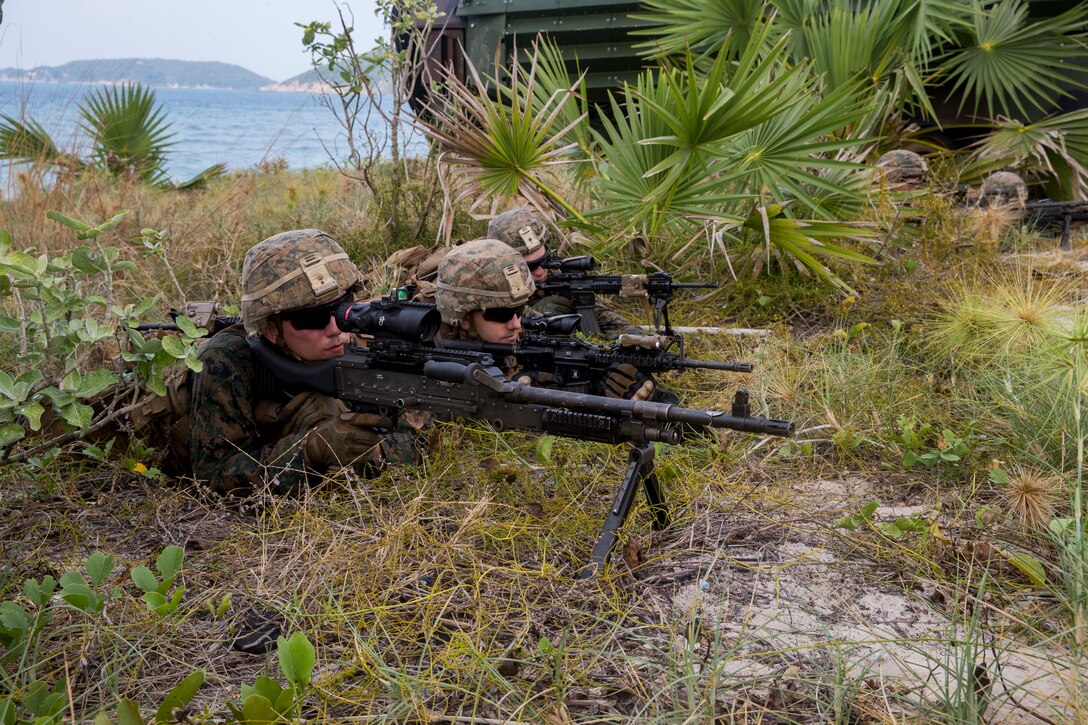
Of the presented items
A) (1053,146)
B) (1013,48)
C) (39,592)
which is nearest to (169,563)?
(39,592)

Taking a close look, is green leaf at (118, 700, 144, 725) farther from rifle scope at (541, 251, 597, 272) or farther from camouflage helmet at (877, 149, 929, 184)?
camouflage helmet at (877, 149, 929, 184)

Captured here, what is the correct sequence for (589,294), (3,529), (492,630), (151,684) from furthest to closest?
(589,294) < (3,529) < (492,630) < (151,684)

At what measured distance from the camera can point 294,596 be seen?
8.25 ft

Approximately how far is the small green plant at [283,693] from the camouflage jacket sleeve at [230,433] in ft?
5.30

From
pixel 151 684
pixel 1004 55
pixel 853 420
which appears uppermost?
pixel 1004 55

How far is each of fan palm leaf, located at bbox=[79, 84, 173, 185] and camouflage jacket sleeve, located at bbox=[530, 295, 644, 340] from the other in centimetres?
560

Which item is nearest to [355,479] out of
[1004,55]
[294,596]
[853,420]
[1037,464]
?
[294,596]

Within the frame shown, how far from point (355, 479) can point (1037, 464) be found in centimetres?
283

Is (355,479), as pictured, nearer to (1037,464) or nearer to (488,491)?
(488,491)

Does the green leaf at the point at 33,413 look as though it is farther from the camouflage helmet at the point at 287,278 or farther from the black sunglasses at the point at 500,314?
the black sunglasses at the point at 500,314

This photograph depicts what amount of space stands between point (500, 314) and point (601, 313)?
200 centimetres

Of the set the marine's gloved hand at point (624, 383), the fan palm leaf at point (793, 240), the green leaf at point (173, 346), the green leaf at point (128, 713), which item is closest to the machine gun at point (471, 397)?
the marine's gloved hand at point (624, 383)

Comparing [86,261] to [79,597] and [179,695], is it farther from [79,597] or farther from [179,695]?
[179,695]

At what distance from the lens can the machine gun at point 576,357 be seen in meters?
3.88
